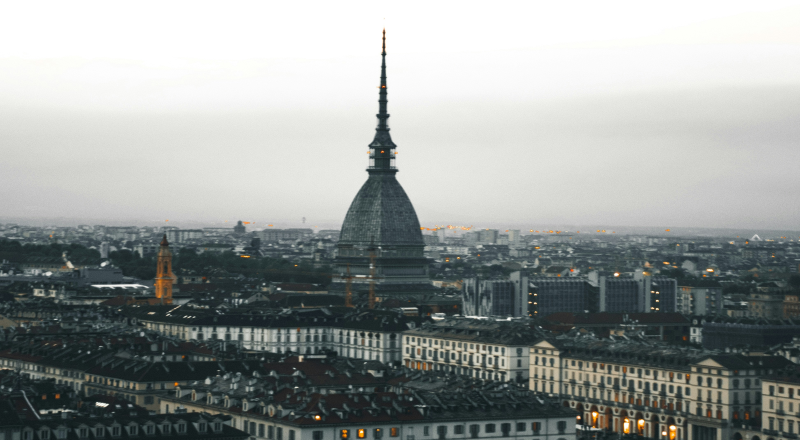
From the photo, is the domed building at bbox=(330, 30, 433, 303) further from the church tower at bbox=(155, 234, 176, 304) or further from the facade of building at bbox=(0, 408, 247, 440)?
the facade of building at bbox=(0, 408, 247, 440)

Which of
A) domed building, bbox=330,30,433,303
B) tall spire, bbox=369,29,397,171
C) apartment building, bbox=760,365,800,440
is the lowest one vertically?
apartment building, bbox=760,365,800,440

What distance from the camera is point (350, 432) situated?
2464 inches

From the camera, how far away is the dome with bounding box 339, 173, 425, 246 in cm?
17225

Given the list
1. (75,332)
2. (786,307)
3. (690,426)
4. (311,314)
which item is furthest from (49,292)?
(690,426)

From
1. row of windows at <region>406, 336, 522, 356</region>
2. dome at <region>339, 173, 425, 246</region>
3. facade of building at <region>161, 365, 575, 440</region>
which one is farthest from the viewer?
dome at <region>339, 173, 425, 246</region>

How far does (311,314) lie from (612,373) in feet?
135

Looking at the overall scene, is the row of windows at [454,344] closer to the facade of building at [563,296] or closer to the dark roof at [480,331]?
the dark roof at [480,331]

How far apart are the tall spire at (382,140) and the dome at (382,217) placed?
4.11 ft

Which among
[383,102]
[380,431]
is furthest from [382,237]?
[380,431]

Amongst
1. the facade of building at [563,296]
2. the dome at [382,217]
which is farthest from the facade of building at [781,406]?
the dome at [382,217]

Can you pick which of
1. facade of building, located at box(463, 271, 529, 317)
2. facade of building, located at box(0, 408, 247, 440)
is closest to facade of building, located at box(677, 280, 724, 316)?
facade of building, located at box(463, 271, 529, 317)

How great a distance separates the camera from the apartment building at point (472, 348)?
9706 centimetres

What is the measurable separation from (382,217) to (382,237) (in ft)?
7.59

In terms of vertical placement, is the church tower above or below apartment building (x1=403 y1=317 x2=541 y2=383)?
above
